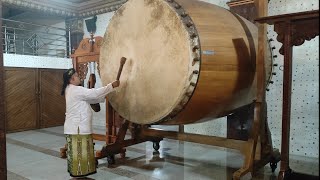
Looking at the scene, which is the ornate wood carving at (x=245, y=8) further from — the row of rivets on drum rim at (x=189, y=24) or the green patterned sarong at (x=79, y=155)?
the green patterned sarong at (x=79, y=155)

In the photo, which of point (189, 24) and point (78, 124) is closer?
point (189, 24)

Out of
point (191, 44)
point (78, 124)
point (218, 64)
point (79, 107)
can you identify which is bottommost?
point (78, 124)

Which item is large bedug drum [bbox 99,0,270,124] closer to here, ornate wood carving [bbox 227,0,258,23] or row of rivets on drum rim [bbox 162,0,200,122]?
row of rivets on drum rim [bbox 162,0,200,122]

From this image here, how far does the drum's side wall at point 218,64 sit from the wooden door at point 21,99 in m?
4.33

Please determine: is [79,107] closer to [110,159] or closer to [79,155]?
[79,155]

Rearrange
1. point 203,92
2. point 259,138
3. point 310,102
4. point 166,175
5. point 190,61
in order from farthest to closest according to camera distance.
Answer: point 310,102 → point 166,175 → point 259,138 → point 203,92 → point 190,61

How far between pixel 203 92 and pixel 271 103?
6.48 feet

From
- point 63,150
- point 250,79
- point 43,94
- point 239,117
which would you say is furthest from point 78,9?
point 250,79

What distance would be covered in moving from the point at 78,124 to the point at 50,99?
3.89m

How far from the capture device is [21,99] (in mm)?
5617

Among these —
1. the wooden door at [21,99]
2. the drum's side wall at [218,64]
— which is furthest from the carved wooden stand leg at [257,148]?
the wooden door at [21,99]

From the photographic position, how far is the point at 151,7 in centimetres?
225

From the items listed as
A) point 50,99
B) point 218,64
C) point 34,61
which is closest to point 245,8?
point 218,64

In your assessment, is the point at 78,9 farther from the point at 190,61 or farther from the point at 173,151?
the point at 190,61
